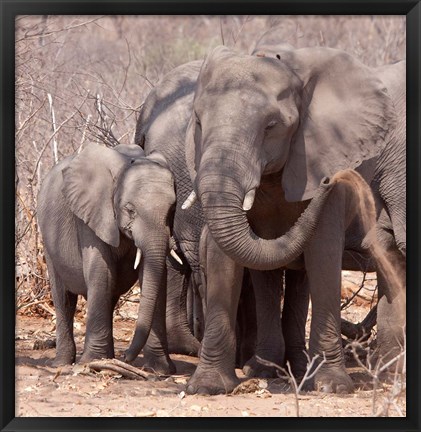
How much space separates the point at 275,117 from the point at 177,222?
2169mm

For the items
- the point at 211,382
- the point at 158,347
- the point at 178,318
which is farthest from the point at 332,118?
the point at 178,318

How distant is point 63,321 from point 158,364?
32.5 inches

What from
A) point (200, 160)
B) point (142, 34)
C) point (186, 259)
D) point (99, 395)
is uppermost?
point (142, 34)

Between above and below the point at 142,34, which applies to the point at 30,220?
below

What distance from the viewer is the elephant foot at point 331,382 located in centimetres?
682

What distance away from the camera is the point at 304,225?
21.5 feet

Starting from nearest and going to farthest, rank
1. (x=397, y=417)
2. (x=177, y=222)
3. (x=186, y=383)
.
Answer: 1. (x=397, y=417)
2. (x=186, y=383)
3. (x=177, y=222)

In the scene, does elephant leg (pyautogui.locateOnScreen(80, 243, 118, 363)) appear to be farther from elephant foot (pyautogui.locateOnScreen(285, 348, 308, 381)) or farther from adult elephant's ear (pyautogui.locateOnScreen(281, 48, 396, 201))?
adult elephant's ear (pyautogui.locateOnScreen(281, 48, 396, 201))

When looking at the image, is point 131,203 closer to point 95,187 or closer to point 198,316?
point 95,187

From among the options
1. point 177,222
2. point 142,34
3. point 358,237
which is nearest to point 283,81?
point 358,237

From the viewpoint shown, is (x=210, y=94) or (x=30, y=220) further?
(x=30, y=220)

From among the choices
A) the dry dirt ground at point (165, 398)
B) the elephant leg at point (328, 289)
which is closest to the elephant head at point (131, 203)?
the dry dirt ground at point (165, 398)

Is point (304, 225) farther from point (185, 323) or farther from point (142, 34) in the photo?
point (142, 34)

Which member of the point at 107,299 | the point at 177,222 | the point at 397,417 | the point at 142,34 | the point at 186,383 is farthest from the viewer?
the point at 142,34
